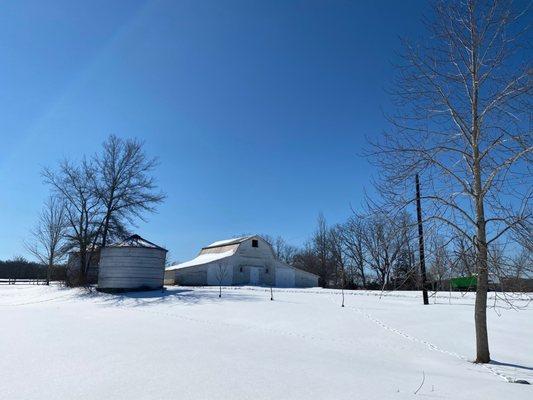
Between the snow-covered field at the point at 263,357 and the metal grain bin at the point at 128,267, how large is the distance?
1494 centimetres

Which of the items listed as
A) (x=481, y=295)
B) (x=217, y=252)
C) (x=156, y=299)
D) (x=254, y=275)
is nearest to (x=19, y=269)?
(x=217, y=252)

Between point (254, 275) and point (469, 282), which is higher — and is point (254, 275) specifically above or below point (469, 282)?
above

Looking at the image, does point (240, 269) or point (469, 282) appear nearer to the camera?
point (469, 282)

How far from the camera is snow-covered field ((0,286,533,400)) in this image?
6711 millimetres

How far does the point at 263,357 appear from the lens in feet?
30.9

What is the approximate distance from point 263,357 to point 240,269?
41.9m

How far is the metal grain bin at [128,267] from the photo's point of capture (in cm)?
3219

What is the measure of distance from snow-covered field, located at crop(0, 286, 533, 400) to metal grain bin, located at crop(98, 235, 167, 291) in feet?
49.0

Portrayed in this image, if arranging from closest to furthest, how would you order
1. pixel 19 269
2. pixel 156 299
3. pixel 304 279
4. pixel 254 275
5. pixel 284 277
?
1. pixel 156 299
2. pixel 254 275
3. pixel 284 277
4. pixel 304 279
5. pixel 19 269

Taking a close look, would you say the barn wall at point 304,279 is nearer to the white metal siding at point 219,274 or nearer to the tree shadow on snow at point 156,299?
the white metal siding at point 219,274

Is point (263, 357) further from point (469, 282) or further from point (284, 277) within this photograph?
point (284, 277)

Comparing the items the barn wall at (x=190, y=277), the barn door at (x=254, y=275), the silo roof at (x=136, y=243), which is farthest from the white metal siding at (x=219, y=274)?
the silo roof at (x=136, y=243)

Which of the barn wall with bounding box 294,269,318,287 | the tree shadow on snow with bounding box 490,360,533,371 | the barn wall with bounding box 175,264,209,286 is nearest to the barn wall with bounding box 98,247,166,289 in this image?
the barn wall with bounding box 175,264,209,286

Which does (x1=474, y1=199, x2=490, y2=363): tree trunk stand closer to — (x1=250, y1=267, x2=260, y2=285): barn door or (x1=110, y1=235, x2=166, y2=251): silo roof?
(x1=110, y1=235, x2=166, y2=251): silo roof
